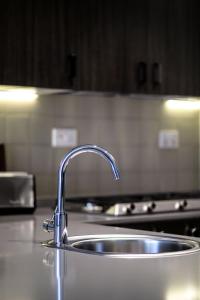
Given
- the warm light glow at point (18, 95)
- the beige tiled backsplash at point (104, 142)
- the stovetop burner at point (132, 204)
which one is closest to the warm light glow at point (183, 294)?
the stovetop burner at point (132, 204)

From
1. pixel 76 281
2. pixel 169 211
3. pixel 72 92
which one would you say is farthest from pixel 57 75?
pixel 76 281

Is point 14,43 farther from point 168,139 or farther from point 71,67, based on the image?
point 168,139

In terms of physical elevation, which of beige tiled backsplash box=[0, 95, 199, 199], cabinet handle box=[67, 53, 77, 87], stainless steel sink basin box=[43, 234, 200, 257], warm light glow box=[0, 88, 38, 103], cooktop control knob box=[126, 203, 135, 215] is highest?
cabinet handle box=[67, 53, 77, 87]

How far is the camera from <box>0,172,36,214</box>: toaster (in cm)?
314

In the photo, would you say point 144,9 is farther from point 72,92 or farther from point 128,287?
point 128,287

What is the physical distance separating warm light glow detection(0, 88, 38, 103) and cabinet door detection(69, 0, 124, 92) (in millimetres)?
305

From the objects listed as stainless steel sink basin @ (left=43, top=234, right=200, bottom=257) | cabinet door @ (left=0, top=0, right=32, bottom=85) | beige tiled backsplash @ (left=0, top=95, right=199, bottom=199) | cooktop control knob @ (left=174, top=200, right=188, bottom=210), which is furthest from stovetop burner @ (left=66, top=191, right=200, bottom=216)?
stainless steel sink basin @ (left=43, top=234, right=200, bottom=257)

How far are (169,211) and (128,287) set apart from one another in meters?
2.04

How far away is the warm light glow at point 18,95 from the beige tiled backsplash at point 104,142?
0.12ft

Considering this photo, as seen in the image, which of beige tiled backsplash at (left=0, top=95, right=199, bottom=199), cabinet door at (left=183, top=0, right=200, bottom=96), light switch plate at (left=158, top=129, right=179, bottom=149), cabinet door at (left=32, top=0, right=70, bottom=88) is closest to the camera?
cabinet door at (left=32, top=0, right=70, bottom=88)

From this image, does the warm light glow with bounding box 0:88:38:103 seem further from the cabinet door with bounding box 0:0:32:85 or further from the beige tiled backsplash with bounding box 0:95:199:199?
the cabinet door with bounding box 0:0:32:85

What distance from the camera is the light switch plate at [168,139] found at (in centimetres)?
422

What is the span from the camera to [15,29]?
320 cm

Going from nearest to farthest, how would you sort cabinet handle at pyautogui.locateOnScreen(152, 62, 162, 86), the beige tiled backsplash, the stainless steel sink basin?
the stainless steel sink basin
the beige tiled backsplash
cabinet handle at pyautogui.locateOnScreen(152, 62, 162, 86)
